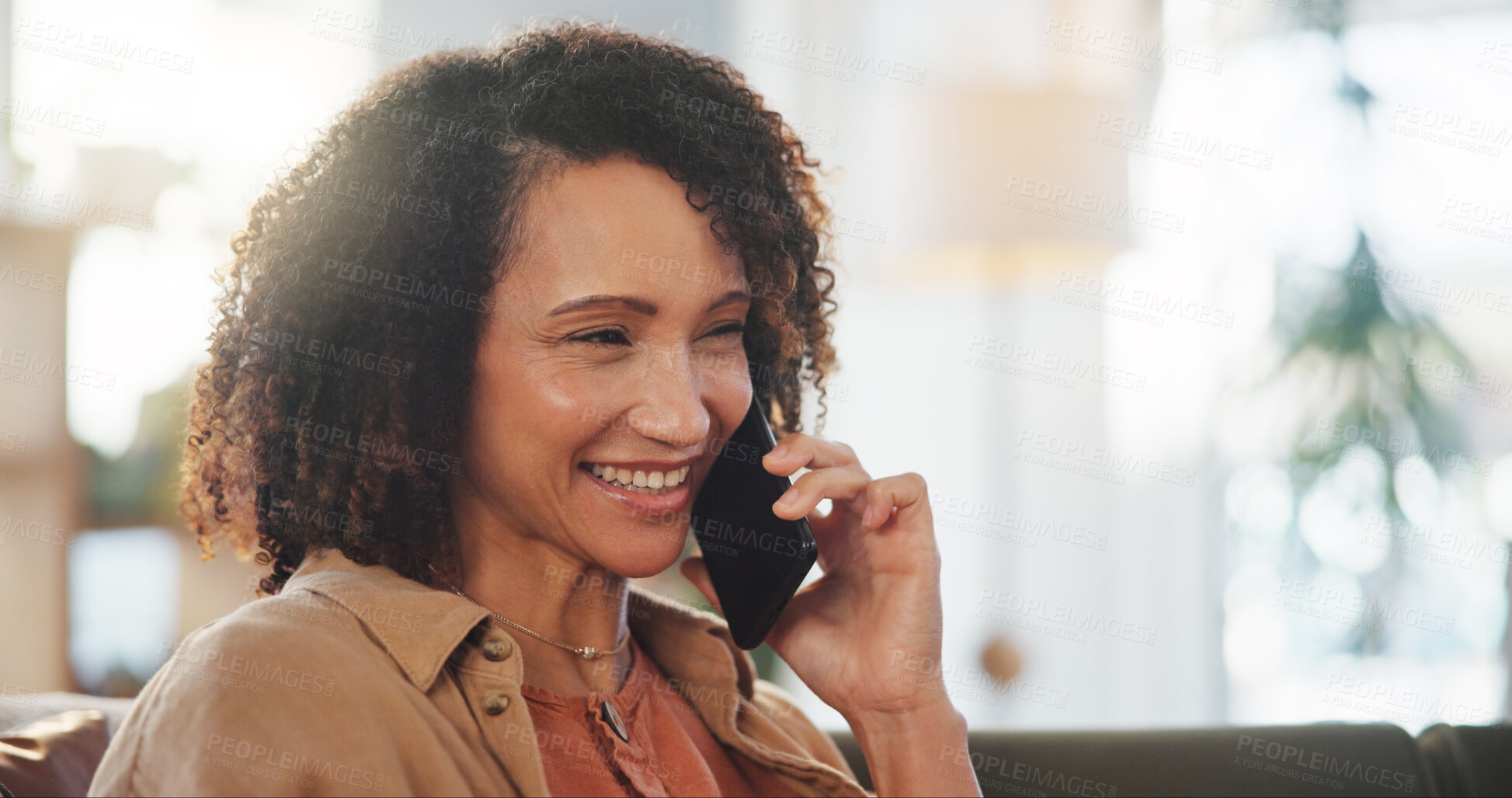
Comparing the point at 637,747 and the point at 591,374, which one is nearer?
the point at 591,374

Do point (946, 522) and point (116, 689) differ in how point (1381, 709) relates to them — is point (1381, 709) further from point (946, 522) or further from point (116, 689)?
point (116, 689)

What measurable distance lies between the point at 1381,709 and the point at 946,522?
1258 millimetres

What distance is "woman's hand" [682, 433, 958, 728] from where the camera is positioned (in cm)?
129

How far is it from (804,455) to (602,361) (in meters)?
0.29

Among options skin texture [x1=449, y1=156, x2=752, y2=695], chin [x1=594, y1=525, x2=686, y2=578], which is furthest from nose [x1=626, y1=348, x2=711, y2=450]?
chin [x1=594, y1=525, x2=686, y2=578]

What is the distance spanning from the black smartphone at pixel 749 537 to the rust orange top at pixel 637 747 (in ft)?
0.38

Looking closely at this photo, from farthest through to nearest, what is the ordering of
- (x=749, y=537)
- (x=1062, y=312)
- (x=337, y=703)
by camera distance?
(x=1062, y=312) < (x=749, y=537) < (x=337, y=703)

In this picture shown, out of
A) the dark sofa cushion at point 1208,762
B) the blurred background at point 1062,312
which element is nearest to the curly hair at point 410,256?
the dark sofa cushion at point 1208,762

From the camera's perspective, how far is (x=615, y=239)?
3.57 ft

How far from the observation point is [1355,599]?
302 cm

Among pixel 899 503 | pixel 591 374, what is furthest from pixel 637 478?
pixel 899 503

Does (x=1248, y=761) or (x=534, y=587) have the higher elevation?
(x=534, y=587)

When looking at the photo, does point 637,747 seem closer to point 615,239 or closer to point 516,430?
point 516,430

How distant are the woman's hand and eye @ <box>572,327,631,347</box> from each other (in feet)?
0.80
